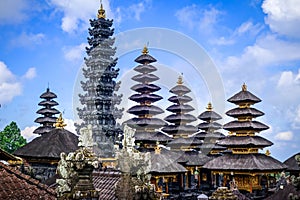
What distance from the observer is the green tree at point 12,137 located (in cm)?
4719

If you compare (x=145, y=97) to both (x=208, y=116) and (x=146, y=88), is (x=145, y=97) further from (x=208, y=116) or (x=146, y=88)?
(x=208, y=116)

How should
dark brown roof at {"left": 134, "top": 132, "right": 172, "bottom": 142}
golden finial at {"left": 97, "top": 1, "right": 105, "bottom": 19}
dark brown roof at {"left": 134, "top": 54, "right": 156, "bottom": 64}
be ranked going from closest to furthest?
dark brown roof at {"left": 134, "top": 132, "right": 172, "bottom": 142}, dark brown roof at {"left": 134, "top": 54, "right": 156, "bottom": 64}, golden finial at {"left": 97, "top": 1, "right": 105, "bottom": 19}

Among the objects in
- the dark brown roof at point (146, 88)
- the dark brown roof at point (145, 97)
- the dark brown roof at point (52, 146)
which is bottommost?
the dark brown roof at point (52, 146)

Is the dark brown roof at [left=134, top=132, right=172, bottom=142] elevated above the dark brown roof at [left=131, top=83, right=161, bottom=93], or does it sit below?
below

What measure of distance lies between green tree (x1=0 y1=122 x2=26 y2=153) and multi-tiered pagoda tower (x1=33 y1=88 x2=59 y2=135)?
8652 mm

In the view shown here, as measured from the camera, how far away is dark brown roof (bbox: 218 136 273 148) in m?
27.6

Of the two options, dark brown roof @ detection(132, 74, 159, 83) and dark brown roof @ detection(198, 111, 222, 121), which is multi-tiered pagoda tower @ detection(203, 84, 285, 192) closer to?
dark brown roof @ detection(132, 74, 159, 83)

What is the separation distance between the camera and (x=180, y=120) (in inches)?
1435

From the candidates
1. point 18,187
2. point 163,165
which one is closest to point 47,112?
point 163,165

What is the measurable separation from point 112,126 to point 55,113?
28.7 ft

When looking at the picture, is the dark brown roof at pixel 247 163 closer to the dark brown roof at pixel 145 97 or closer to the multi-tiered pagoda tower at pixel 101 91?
the dark brown roof at pixel 145 97

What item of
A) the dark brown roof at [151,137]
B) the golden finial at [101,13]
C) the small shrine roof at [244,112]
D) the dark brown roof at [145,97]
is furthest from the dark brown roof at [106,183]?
the golden finial at [101,13]

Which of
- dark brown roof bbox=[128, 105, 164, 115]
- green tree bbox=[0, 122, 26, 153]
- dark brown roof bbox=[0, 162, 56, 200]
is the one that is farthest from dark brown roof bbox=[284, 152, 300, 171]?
green tree bbox=[0, 122, 26, 153]

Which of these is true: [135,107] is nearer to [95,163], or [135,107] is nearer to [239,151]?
[239,151]
